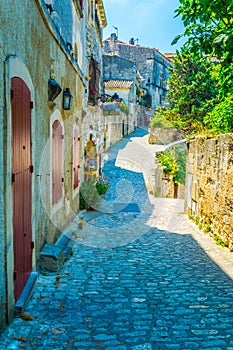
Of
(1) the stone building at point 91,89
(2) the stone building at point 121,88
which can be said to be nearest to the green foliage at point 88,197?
(1) the stone building at point 91,89

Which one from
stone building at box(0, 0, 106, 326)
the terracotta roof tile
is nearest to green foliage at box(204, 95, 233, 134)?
stone building at box(0, 0, 106, 326)

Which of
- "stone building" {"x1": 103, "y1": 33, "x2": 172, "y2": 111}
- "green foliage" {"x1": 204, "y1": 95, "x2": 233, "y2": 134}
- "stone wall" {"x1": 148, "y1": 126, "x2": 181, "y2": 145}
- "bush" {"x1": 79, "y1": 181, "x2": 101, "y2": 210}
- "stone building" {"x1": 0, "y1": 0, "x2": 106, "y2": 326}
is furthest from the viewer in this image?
"stone building" {"x1": 103, "y1": 33, "x2": 172, "y2": 111}

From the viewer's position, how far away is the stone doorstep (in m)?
3.53

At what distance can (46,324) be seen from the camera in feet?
11.5

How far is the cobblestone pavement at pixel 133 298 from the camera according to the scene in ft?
10.7

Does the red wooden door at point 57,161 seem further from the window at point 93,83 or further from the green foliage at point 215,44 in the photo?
the window at point 93,83

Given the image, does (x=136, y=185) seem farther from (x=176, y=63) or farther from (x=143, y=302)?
(x=143, y=302)

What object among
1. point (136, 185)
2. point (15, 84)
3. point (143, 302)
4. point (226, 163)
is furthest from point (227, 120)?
point (136, 185)

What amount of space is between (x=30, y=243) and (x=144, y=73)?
45723 millimetres

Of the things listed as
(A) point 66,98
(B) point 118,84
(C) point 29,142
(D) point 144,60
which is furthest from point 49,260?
(D) point 144,60

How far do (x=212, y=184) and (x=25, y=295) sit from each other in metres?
5.66

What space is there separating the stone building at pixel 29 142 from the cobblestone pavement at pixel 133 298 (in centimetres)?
38

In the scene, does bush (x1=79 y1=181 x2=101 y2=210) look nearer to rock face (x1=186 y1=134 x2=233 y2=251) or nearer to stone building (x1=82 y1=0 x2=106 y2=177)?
stone building (x1=82 y1=0 x2=106 y2=177)

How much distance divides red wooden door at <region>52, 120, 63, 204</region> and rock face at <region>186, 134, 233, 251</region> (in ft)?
10.9
